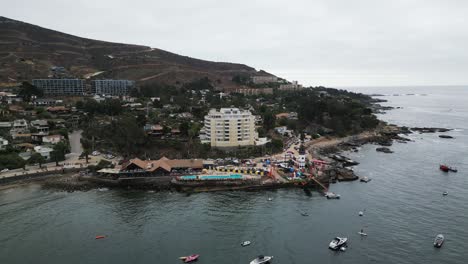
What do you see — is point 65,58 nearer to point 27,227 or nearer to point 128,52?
point 128,52

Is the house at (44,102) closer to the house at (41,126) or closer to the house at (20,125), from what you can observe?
the house at (20,125)

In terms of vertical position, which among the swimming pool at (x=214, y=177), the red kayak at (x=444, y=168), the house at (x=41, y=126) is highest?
the house at (x=41, y=126)

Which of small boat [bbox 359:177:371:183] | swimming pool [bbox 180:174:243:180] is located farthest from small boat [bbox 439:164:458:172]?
swimming pool [bbox 180:174:243:180]

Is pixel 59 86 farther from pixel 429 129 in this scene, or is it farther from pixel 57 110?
pixel 429 129

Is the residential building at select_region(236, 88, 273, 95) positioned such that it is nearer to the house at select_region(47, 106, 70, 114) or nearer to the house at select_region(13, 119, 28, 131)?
the house at select_region(47, 106, 70, 114)

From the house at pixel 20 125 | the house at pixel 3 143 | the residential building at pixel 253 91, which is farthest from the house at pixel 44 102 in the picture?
the residential building at pixel 253 91
